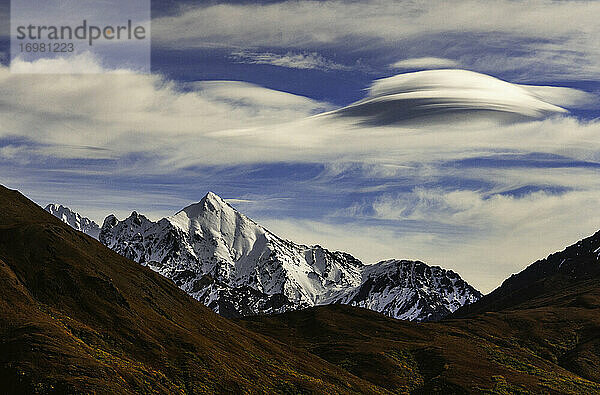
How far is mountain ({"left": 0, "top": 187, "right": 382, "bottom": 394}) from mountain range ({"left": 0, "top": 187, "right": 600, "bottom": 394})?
195 millimetres

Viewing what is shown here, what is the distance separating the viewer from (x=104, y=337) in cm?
7519

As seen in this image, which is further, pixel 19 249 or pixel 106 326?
pixel 19 249

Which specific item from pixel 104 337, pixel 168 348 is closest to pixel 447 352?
pixel 168 348

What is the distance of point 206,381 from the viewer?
7725 cm

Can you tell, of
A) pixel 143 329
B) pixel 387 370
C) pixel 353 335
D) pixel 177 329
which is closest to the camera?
pixel 143 329

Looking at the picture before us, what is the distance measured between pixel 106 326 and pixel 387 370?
234 feet

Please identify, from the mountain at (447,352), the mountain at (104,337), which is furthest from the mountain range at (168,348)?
the mountain at (447,352)

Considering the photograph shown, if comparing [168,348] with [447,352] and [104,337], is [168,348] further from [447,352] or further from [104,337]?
[447,352]

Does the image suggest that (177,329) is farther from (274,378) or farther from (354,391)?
(354,391)

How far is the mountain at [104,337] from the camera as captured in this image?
57.5 metres

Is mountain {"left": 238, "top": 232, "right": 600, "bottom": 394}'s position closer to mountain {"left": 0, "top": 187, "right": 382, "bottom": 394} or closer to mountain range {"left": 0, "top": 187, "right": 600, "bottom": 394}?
mountain range {"left": 0, "top": 187, "right": 600, "bottom": 394}

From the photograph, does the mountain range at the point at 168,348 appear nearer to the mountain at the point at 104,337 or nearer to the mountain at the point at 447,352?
the mountain at the point at 104,337

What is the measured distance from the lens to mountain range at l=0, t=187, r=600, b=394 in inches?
2367

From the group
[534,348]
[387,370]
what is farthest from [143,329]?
[534,348]
